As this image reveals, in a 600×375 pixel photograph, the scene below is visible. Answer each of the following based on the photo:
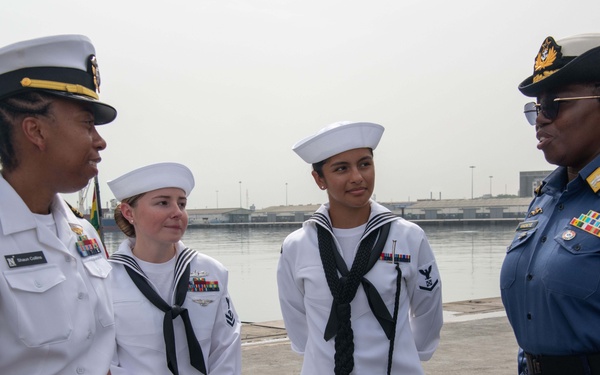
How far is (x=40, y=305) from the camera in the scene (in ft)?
6.10

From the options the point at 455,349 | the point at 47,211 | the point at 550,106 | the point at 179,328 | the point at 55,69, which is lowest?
the point at 455,349

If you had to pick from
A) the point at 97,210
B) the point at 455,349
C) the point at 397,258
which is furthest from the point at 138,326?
the point at 97,210

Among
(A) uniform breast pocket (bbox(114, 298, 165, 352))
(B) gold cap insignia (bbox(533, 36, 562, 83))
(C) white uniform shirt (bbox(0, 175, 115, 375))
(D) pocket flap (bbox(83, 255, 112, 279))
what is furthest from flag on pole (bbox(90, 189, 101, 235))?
(B) gold cap insignia (bbox(533, 36, 562, 83))

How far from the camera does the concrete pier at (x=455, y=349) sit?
5337mm

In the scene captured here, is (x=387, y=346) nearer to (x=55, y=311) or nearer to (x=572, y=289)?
(x=572, y=289)

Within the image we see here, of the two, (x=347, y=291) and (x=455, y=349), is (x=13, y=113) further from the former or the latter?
(x=455, y=349)

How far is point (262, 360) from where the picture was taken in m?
5.64

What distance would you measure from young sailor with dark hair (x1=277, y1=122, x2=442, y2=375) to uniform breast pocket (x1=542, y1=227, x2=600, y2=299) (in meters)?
0.78

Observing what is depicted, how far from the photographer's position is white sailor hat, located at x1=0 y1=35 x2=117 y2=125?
1968 millimetres

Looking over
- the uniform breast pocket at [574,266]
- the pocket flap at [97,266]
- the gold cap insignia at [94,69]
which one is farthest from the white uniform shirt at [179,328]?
the uniform breast pocket at [574,266]

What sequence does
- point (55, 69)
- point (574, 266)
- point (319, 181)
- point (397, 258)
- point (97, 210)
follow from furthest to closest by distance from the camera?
1. point (97, 210)
2. point (319, 181)
3. point (397, 258)
4. point (574, 266)
5. point (55, 69)

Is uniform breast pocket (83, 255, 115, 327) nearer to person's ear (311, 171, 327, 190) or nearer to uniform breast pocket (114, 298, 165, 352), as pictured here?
uniform breast pocket (114, 298, 165, 352)

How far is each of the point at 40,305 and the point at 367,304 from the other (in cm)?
156

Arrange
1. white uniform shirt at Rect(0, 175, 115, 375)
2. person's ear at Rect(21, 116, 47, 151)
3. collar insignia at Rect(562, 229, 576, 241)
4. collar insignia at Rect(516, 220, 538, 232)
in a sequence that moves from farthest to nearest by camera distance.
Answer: collar insignia at Rect(516, 220, 538, 232), collar insignia at Rect(562, 229, 576, 241), person's ear at Rect(21, 116, 47, 151), white uniform shirt at Rect(0, 175, 115, 375)
